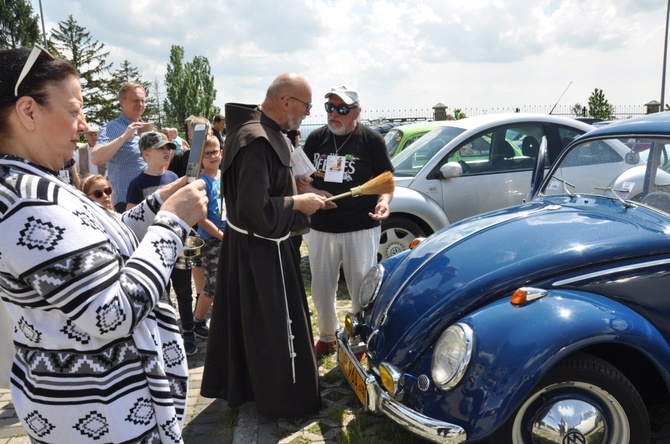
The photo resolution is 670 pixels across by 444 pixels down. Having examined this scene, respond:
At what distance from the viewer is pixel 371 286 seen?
3.33m

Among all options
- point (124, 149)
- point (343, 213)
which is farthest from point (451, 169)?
point (124, 149)

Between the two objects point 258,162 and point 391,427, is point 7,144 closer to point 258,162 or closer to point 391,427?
point 258,162

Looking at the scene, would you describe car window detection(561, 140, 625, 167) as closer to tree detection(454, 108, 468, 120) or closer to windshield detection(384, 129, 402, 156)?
windshield detection(384, 129, 402, 156)

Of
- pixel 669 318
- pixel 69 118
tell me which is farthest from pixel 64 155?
pixel 669 318

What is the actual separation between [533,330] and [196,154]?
1637 millimetres

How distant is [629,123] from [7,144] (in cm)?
362

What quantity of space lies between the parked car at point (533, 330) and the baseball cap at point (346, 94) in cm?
142

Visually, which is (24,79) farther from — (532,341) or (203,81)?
(203,81)

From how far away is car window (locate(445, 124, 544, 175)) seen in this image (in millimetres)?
6203

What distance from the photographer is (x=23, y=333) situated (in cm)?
143

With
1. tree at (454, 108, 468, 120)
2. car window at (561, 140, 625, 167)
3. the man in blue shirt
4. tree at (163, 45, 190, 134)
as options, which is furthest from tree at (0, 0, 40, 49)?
car window at (561, 140, 625, 167)

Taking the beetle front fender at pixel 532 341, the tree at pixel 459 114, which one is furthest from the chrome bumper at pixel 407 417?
the tree at pixel 459 114

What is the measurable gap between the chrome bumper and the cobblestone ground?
0.49 m

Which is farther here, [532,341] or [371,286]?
[371,286]
